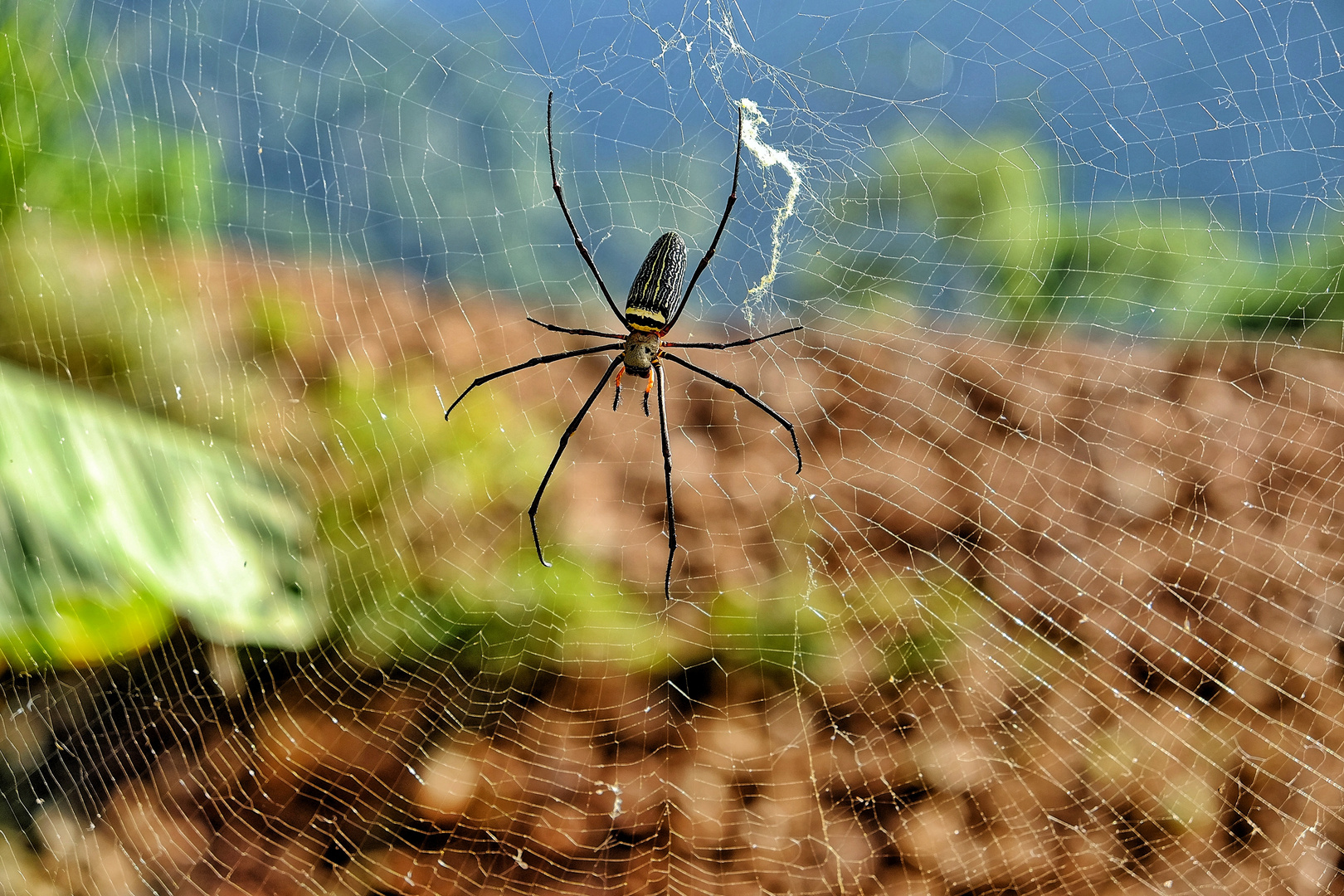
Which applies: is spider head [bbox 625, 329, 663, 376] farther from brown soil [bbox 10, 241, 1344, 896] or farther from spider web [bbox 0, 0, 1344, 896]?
brown soil [bbox 10, 241, 1344, 896]

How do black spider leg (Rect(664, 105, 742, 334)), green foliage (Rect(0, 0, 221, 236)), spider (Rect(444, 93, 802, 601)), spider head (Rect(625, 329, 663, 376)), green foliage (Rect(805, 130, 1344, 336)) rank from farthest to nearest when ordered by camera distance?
green foliage (Rect(805, 130, 1344, 336)) → green foliage (Rect(0, 0, 221, 236)) → spider head (Rect(625, 329, 663, 376)) → spider (Rect(444, 93, 802, 601)) → black spider leg (Rect(664, 105, 742, 334))

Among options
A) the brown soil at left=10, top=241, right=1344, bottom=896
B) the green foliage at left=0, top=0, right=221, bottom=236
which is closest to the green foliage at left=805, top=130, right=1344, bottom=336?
the brown soil at left=10, top=241, right=1344, bottom=896

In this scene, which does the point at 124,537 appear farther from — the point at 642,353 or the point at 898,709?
the point at 898,709

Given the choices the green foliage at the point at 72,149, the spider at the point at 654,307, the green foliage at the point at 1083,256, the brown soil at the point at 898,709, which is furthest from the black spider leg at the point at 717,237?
the green foliage at the point at 72,149

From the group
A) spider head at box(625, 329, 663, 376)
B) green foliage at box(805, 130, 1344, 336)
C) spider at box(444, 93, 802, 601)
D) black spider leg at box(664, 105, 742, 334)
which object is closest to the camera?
black spider leg at box(664, 105, 742, 334)

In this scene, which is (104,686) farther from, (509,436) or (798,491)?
(798,491)

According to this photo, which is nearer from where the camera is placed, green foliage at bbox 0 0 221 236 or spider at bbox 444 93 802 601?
spider at bbox 444 93 802 601
